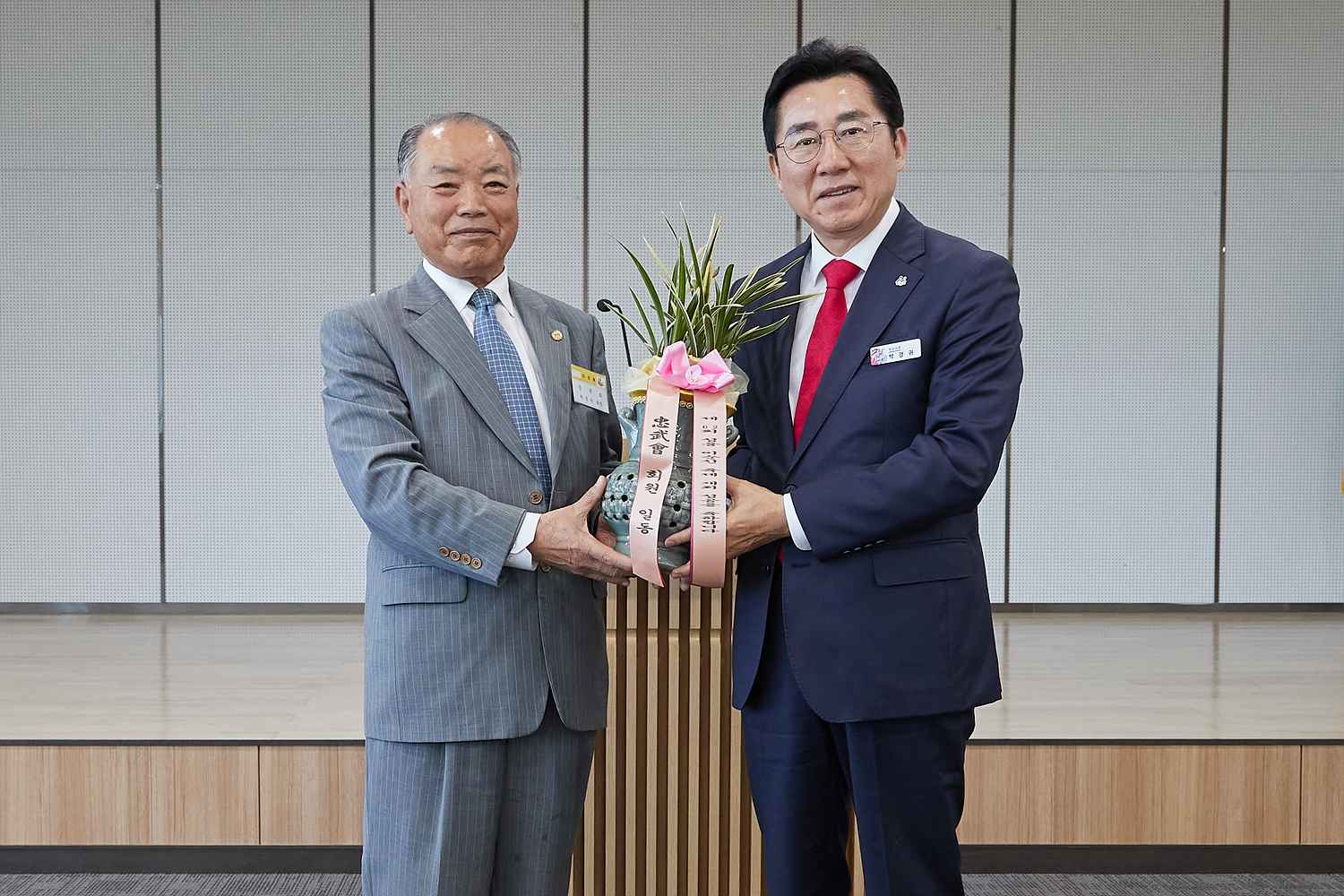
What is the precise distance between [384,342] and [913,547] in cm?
89

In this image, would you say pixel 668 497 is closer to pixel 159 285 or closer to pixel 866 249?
pixel 866 249

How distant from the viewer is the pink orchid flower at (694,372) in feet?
5.37

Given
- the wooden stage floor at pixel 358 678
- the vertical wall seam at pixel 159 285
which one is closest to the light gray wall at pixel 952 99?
the wooden stage floor at pixel 358 678

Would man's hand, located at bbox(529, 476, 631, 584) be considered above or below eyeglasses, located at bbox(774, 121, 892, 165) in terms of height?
below

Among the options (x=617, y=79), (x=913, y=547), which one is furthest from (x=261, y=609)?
(x=913, y=547)

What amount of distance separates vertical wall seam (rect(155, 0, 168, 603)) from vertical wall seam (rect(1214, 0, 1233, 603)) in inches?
200

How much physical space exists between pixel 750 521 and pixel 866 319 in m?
0.37

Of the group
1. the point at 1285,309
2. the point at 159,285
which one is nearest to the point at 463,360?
the point at 159,285

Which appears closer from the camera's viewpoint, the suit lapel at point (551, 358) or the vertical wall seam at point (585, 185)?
the suit lapel at point (551, 358)

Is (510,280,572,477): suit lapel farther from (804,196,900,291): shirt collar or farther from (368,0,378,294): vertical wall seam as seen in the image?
(368,0,378,294): vertical wall seam

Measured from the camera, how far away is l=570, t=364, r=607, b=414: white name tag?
73.9 inches

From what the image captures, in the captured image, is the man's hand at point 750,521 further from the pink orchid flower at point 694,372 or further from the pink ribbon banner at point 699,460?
the pink orchid flower at point 694,372

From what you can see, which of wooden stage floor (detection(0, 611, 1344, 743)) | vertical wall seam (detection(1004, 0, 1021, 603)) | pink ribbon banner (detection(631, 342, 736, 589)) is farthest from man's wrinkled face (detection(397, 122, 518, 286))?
vertical wall seam (detection(1004, 0, 1021, 603))

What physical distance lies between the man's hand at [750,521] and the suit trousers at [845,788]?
13cm
